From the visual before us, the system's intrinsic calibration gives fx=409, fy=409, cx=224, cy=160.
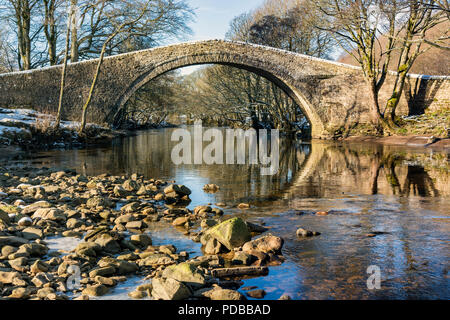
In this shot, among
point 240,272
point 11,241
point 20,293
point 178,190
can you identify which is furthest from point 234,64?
point 20,293

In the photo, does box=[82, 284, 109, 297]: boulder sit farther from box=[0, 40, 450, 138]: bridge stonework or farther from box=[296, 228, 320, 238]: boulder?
box=[0, 40, 450, 138]: bridge stonework

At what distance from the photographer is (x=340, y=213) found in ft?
18.8

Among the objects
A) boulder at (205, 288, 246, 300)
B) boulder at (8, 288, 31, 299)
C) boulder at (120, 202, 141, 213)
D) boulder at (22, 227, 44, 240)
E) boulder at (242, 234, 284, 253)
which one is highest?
boulder at (120, 202, 141, 213)

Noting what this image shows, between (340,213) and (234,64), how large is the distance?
51.7 ft

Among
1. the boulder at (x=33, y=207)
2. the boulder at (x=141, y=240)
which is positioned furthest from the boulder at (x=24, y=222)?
the boulder at (x=141, y=240)

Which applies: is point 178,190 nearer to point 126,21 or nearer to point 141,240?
point 141,240

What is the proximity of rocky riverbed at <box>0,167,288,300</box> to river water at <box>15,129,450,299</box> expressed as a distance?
197 mm

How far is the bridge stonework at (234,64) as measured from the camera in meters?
18.3

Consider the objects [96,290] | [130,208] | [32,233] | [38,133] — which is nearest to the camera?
[96,290]

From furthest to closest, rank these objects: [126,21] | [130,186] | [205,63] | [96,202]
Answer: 1. [205,63]
2. [126,21]
3. [130,186]
4. [96,202]

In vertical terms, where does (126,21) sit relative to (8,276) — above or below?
above

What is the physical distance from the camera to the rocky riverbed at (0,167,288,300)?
3098 mm

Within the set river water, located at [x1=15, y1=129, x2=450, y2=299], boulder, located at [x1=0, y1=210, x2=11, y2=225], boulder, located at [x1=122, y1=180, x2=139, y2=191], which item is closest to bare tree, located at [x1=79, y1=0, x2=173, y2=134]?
river water, located at [x1=15, y1=129, x2=450, y2=299]
